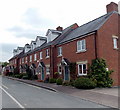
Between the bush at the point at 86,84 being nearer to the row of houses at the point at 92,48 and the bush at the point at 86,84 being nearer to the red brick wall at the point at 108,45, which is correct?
the row of houses at the point at 92,48

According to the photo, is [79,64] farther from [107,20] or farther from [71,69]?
[107,20]

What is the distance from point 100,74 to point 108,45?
3.80 metres

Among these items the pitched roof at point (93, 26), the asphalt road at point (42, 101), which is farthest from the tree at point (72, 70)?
the asphalt road at point (42, 101)

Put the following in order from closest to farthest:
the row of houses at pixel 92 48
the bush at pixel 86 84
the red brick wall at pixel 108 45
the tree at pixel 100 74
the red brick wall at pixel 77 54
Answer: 1. the bush at pixel 86 84
2. the tree at pixel 100 74
3. the red brick wall at pixel 108 45
4. the row of houses at pixel 92 48
5. the red brick wall at pixel 77 54

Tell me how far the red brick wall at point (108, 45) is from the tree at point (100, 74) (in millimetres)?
861

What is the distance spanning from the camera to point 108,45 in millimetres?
17812

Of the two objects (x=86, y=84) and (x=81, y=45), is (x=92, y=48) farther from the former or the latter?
(x=86, y=84)

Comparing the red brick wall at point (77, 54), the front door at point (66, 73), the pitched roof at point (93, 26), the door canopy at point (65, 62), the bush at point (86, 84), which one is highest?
the pitched roof at point (93, 26)

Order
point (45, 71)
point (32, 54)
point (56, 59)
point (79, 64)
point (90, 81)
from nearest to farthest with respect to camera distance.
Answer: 1. point (90, 81)
2. point (79, 64)
3. point (56, 59)
4. point (45, 71)
5. point (32, 54)

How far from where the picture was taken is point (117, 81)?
59.0 ft

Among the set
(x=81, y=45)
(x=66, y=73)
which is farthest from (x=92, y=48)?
(x=66, y=73)

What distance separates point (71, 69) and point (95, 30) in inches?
237

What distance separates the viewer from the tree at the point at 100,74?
1608cm

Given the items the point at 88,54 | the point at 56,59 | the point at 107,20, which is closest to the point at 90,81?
the point at 88,54
